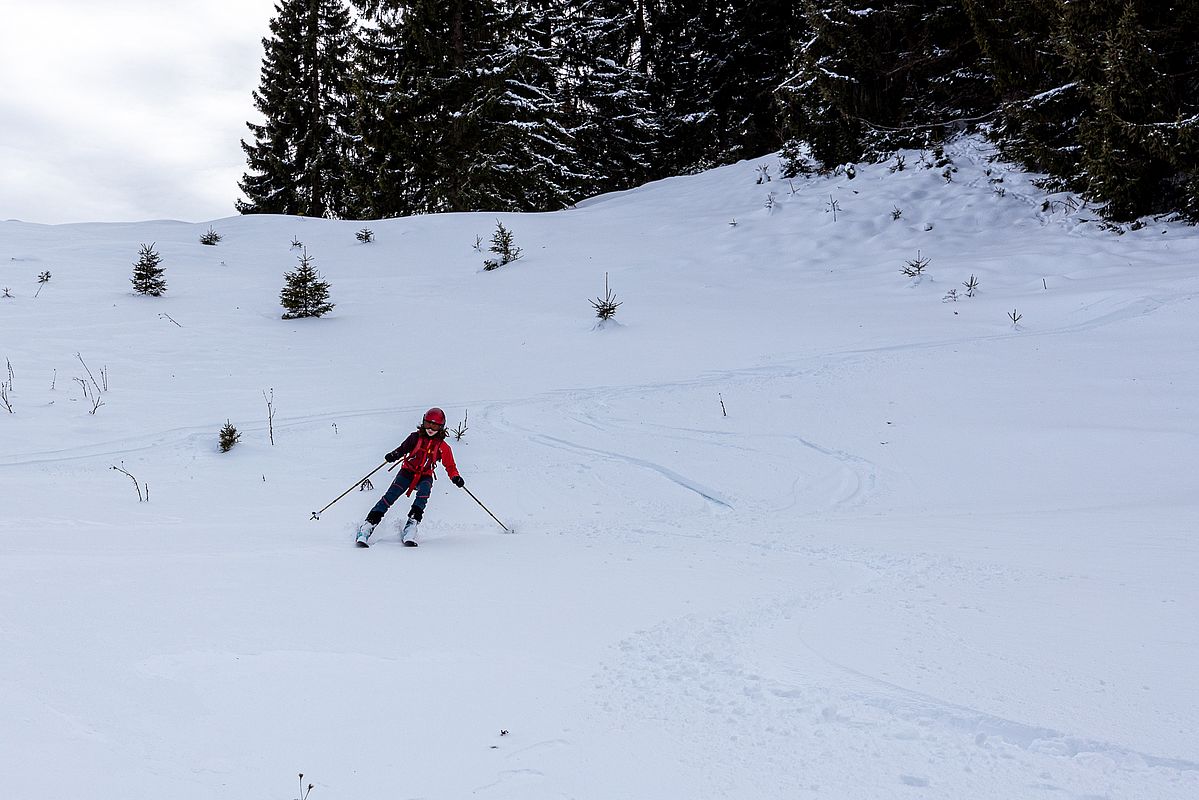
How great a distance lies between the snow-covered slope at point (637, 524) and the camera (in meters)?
2.64

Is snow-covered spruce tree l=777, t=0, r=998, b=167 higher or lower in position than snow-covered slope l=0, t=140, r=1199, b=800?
higher

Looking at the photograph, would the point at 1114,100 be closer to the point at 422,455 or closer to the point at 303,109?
the point at 422,455

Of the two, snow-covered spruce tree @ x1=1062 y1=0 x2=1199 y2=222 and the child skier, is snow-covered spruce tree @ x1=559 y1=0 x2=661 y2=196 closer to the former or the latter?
snow-covered spruce tree @ x1=1062 y1=0 x2=1199 y2=222

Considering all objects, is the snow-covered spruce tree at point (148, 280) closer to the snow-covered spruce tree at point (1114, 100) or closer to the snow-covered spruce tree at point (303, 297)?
the snow-covered spruce tree at point (303, 297)

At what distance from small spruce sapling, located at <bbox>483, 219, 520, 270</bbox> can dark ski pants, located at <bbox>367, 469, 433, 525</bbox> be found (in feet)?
28.7

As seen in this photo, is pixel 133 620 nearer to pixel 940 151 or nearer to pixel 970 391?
pixel 970 391

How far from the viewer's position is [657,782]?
8.16ft

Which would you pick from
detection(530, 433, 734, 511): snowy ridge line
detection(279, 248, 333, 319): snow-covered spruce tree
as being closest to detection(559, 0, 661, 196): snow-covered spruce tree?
detection(279, 248, 333, 319): snow-covered spruce tree

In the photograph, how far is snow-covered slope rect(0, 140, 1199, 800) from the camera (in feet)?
8.66

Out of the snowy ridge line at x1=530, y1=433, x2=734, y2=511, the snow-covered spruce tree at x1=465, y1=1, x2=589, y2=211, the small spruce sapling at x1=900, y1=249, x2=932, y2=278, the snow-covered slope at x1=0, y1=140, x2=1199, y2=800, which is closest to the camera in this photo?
the snow-covered slope at x1=0, y1=140, x2=1199, y2=800

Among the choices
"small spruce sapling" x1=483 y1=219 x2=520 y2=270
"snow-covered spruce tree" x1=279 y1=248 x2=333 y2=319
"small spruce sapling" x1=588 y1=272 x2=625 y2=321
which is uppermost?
"small spruce sapling" x1=483 y1=219 x2=520 y2=270

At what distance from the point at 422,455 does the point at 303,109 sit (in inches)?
1045

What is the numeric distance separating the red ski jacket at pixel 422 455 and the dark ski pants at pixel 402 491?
0.13 feet

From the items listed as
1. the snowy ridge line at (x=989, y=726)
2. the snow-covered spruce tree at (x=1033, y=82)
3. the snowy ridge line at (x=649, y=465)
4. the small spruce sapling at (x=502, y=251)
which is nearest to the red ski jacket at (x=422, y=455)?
the snowy ridge line at (x=649, y=465)
